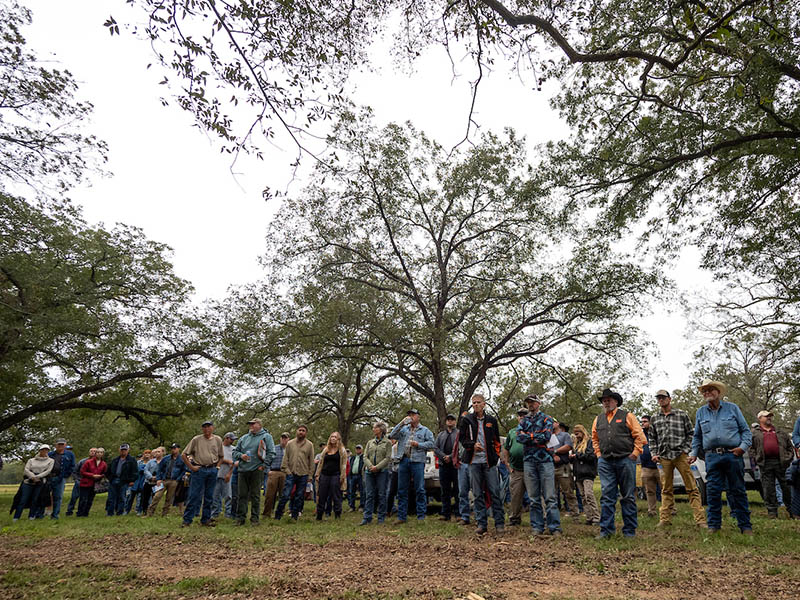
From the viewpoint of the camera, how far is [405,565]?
5.32m

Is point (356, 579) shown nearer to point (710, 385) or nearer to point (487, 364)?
point (710, 385)

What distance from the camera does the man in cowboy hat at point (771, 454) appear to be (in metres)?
8.98

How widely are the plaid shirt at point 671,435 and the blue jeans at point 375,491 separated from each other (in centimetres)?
517

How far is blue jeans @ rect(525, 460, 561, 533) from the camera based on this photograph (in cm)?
726

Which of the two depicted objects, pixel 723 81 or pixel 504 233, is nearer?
pixel 723 81

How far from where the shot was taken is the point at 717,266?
12.9 meters

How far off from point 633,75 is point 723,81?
1703 millimetres

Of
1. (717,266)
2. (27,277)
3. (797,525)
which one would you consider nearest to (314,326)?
(27,277)

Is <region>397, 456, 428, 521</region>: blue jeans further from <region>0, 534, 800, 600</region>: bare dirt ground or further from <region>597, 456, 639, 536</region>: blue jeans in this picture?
<region>597, 456, 639, 536</region>: blue jeans

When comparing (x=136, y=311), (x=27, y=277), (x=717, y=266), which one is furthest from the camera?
(x=136, y=311)

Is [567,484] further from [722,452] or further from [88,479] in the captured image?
[88,479]

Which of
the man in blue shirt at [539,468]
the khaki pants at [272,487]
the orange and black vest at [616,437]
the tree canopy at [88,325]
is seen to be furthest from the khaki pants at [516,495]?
the tree canopy at [88,325]


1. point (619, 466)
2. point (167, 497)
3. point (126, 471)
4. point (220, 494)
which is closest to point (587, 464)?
point (619, 466)

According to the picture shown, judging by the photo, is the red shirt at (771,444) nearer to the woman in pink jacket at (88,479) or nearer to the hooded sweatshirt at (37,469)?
the woman in pink jacket at (88,479)
